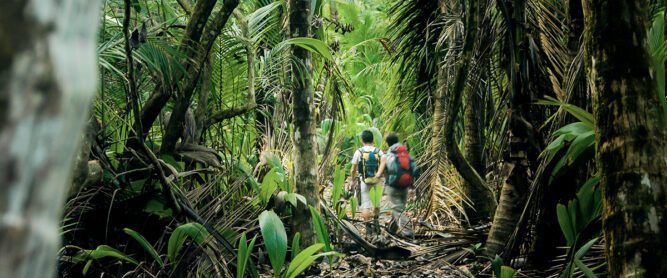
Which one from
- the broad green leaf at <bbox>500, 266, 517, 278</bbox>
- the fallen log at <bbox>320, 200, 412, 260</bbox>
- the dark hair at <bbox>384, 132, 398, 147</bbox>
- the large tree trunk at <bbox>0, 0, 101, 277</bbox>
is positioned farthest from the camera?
the dark hair at <bbox>384, 132, 398, 147</bbox>

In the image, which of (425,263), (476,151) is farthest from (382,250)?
(476,151)

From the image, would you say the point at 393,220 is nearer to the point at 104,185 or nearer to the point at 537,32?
the point at 537,32

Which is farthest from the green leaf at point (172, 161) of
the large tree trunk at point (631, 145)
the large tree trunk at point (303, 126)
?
the large tree trunk at point (631, 145)

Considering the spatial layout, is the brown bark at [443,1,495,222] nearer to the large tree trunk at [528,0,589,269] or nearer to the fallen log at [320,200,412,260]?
the large tree trunk at [528,0,589,269]

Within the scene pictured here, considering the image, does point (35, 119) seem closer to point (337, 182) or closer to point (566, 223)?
point (566, 223)

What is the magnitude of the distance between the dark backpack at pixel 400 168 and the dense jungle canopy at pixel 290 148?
5 cm

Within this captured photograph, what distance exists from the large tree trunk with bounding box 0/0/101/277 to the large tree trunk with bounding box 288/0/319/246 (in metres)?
3.72

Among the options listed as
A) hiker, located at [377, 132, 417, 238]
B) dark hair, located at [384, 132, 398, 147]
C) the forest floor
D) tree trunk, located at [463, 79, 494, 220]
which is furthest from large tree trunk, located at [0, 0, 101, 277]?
dark hair, located at [384, 132, 398, 147]

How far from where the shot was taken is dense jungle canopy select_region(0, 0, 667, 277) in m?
0.42

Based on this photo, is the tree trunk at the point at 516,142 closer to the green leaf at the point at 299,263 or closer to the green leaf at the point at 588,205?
the green leaf at the point at 588,205

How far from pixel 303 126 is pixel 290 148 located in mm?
1206

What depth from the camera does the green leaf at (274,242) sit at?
323 cm

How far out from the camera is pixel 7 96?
0.39 m

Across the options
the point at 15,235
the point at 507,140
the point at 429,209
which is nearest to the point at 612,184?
the point at 15,235
